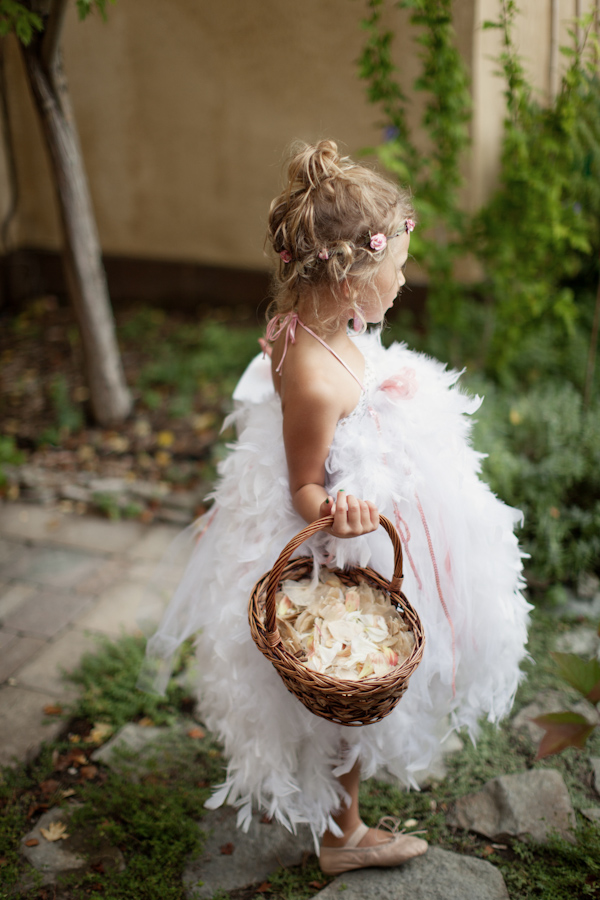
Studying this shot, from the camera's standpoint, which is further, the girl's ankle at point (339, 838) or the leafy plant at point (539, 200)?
the leafy plant at point (539, 200)

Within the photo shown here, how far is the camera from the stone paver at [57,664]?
2.37 metres

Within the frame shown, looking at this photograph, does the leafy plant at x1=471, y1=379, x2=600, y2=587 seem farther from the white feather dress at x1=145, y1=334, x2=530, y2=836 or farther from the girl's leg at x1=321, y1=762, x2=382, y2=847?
the girl's leg at x1=321, y1=762, x2=382, y2=847

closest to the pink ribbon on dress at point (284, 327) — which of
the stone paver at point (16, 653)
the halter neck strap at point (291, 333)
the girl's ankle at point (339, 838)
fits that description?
the halter neck strap at point (291, 333)

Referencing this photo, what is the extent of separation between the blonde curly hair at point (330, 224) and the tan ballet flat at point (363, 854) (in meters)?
1.36

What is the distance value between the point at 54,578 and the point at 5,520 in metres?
0.62

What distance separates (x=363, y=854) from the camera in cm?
175

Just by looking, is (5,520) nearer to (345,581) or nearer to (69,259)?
(69,259)

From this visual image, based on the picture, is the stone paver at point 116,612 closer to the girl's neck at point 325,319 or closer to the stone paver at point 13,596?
the stone paver at point 13,596

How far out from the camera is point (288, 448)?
1.56 metres

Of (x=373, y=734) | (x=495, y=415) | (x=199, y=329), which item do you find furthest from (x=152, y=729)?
(x=199, y=329)

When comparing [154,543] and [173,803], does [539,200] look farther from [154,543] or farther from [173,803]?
[173,803]

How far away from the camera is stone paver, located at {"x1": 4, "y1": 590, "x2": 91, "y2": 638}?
265cm

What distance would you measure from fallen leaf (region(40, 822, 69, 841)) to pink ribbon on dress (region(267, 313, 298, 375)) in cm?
143

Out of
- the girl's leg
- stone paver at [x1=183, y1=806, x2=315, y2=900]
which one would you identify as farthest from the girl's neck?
stone paver at [x1=183, y1=806, x2=315, y2=900]
